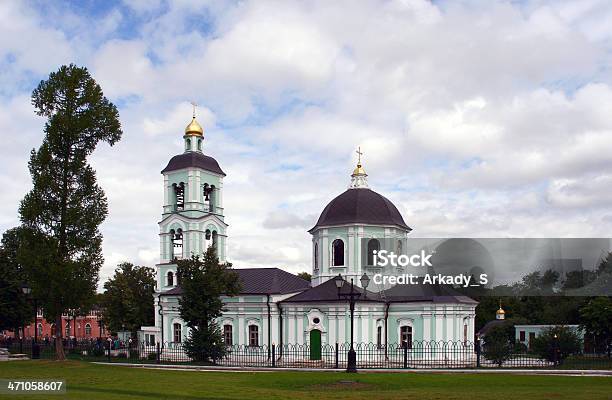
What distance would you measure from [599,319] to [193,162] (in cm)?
3129

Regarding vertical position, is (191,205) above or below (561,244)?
above

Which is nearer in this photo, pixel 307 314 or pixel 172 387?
pixel 172 387

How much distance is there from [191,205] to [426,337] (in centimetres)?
1938

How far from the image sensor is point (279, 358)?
4016cm

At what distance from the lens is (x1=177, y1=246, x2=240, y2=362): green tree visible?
34125mm

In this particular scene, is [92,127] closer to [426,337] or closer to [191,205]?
[191,205]

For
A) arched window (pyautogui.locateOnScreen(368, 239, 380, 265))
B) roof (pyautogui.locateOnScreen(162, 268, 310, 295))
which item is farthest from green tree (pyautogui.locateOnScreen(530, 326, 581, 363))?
roof (pyautogui.locateOnScreen(162, 268, 310, 295))

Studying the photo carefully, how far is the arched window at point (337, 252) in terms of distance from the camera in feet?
151

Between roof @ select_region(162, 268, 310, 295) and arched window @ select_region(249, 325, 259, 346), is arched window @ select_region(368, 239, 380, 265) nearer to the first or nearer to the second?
roof @ select_region(162, 268, 310, 295)

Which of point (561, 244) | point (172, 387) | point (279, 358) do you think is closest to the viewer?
point (172, 387)

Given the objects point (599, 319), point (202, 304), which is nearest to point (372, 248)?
point (202, 304)

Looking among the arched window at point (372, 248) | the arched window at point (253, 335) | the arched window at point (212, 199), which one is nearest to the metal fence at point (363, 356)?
the arched window at point (253, 335)

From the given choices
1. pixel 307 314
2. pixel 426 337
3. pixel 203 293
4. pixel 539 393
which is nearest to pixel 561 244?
pixel 426 337

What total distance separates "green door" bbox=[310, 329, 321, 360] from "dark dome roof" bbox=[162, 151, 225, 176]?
15146 mm
